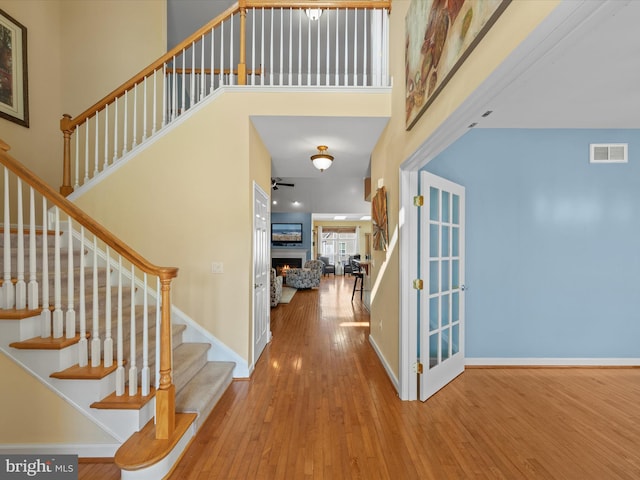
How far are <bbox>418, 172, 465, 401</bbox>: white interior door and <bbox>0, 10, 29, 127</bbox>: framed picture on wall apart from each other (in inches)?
180

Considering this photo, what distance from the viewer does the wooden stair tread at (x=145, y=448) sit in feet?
5.28

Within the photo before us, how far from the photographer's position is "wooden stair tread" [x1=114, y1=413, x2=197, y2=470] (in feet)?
5.28

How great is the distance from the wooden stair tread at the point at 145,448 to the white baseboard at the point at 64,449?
21 centimetres

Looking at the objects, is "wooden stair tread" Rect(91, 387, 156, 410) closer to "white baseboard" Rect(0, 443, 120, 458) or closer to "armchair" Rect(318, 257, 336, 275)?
"white baseboard" Rect(0, 443, 120, 458)

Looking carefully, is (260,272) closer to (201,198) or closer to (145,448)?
(201,198)

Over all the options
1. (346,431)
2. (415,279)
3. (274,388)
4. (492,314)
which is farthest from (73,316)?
(492,314)

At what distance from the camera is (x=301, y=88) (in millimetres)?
2982

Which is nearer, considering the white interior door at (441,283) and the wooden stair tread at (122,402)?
the wooden stair tread at (122,402)

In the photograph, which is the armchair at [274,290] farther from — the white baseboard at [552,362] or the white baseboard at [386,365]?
the white baseboard at [552,362]

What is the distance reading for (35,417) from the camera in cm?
181

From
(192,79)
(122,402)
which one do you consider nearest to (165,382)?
(122,402)

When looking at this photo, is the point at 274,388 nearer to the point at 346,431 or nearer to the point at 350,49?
the point at 346,431

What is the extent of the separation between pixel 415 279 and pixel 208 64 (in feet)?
16.4

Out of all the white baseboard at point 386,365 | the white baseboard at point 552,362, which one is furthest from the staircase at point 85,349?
the white baseboard at point 552,362
